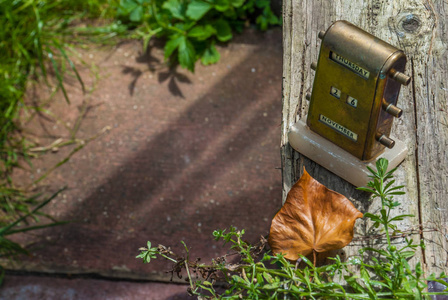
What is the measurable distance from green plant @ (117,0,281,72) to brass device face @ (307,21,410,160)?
166cm

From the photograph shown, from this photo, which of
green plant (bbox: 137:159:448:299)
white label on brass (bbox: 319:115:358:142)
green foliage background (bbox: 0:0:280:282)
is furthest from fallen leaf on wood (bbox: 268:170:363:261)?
green foliage background (bbox: 0:0:280:282)

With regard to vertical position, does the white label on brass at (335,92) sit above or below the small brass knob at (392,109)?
above

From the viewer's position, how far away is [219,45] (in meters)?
3.00

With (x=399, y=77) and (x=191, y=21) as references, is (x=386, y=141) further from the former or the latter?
(x=191, y=21)

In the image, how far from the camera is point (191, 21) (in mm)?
2842

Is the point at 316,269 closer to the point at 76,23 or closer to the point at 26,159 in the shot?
the point at 26,159

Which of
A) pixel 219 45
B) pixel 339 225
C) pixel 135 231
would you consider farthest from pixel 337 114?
pixel 219 45

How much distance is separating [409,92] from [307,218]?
490 mm

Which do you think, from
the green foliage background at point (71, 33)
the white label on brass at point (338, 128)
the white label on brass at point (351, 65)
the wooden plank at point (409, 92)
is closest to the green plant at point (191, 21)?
the green foliage background at point (71, 33)

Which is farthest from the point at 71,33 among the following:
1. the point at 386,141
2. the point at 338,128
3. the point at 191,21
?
the point at 386,141

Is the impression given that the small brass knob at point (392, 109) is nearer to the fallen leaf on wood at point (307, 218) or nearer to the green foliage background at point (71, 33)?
the fallen leaf on wood at point (307, 218)

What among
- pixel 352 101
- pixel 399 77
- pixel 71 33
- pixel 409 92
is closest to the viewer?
pixel 399 77

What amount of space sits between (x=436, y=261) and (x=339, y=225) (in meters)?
0.26

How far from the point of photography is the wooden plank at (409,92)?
1213mm
